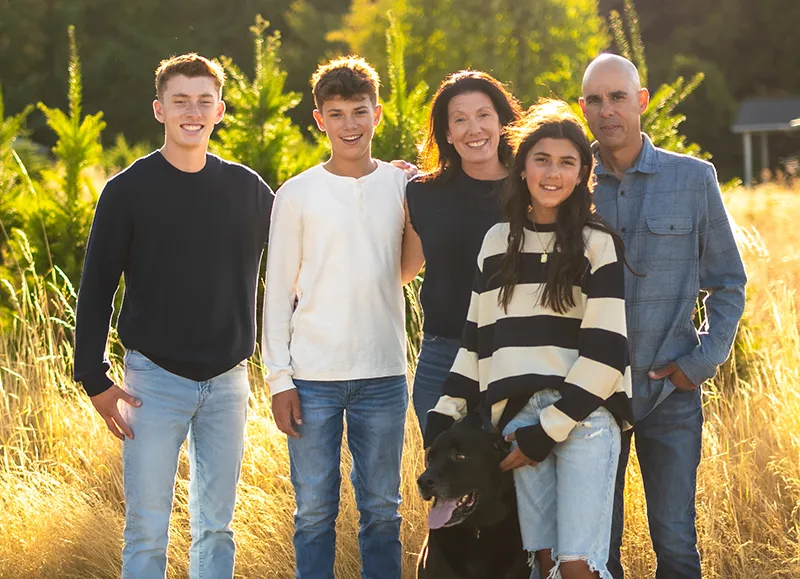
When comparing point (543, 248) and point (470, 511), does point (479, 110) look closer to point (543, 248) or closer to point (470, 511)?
point (543, 248)

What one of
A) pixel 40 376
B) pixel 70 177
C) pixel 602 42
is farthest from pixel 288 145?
pixel 602 42

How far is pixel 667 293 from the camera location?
3.64 meters

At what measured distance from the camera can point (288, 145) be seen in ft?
26.4

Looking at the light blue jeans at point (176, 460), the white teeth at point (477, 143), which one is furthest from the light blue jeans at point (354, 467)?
the white teeth at point (477, 143)

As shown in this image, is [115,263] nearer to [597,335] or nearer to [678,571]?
[597,335]

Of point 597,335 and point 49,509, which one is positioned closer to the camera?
point 597,335

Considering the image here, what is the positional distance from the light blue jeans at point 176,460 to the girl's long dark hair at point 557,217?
1.22m

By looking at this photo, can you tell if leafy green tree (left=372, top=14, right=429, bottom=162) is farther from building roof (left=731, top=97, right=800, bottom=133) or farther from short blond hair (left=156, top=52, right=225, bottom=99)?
building roof (left=731, top=97, right=800, bottom=133)

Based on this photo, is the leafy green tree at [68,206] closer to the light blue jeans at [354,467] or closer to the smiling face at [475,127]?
the light blue jeans at [354,467]

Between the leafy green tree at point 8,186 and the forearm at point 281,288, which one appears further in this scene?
the leafy green tree at point 8,186

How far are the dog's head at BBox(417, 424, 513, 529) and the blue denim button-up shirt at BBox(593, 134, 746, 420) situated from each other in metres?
0.68

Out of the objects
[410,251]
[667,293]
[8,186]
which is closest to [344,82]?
A: [410,251]

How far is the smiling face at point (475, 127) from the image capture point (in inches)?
150

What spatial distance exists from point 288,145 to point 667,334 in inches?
196
